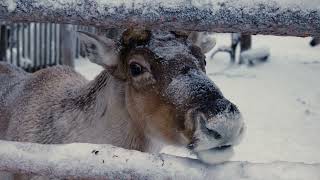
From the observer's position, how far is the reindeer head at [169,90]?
2.11 metres

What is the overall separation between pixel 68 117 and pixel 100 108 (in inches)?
9.0

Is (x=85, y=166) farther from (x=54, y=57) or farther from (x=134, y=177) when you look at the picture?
(x=54, y=57)

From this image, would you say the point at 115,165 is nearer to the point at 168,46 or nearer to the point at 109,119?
the point at 168,46

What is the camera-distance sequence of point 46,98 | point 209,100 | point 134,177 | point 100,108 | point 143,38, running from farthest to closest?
1. point 46,98
2. point 100,108
3. point 143,38
4. point 209,100
5. point 134,177

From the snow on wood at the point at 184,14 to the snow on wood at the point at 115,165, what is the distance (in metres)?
0.47

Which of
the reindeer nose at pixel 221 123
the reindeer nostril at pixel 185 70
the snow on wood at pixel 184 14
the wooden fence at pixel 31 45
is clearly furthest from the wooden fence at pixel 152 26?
the wooden fence at pixel 31 45

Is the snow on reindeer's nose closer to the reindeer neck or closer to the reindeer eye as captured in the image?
the reindeer eye

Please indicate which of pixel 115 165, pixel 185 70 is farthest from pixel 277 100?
pixel 115 165

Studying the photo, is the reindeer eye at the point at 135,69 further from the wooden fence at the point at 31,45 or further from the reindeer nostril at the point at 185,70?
the wooden fence at the point at 31,45

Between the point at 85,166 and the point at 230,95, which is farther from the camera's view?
the point at 230,95

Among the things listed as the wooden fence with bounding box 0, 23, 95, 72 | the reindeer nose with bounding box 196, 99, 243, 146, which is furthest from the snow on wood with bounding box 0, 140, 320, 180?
the wooden fence with bounding box 0, 23, 95, 72

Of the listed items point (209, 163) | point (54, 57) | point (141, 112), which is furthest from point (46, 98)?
point (54, 57)

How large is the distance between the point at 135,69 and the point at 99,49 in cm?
31

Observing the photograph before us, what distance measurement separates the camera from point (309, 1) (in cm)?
154
